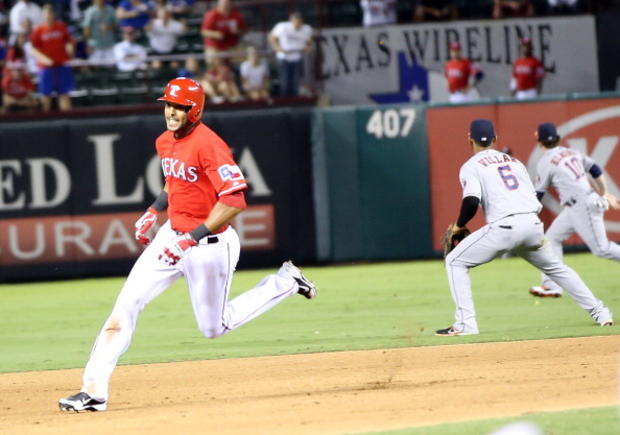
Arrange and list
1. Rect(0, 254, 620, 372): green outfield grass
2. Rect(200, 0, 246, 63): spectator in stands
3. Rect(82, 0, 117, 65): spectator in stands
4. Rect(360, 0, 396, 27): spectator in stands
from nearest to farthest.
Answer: Rect(0, 254, 620, 372): green outfield grass, Rect(200, 0, 246, 63): spectator in stands, Rect(82, 0, 117, 65): spectator in stands, Rect(360, 0, 396, 27): spectator in stands

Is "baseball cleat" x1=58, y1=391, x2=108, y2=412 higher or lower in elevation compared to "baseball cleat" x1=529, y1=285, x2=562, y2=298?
higher

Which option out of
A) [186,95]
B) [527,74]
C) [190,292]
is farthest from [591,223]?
[527,74]

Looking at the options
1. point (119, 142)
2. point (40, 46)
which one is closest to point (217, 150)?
point (119, 142)

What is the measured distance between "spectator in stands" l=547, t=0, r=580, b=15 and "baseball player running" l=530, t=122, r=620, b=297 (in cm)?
909

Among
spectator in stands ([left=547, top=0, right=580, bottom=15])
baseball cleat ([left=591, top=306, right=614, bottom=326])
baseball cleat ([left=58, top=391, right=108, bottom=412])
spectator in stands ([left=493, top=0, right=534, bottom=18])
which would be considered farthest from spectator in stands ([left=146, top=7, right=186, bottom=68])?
baseball cleat ([left=58, top=391, right=108, bottom=412])

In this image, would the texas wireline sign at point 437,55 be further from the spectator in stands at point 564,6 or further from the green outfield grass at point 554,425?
the green outfield grass at point 554,425

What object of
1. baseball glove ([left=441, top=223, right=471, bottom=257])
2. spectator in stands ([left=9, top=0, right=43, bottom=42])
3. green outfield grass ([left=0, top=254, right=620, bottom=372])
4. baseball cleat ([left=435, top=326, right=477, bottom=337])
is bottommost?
green outfield grass ([left=0, top=254, right=620, bottom=372])

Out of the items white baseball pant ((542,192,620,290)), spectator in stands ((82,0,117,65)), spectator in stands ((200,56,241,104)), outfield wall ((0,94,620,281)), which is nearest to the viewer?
white baseball pant ((542,192,620,290))

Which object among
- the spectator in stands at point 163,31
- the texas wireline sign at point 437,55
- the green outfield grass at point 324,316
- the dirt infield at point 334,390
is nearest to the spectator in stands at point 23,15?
the spectator in stands at point 163,31

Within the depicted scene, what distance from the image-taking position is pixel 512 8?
21672 millimetres

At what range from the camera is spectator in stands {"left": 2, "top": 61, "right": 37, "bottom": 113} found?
18.7 meters

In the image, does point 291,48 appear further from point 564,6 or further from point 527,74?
point 564,6

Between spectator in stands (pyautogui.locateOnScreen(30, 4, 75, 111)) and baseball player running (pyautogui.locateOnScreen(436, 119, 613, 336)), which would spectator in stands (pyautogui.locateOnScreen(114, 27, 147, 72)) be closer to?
spectator in stands (pyautogui.locateOnScreen(30, 4, 75, 111))

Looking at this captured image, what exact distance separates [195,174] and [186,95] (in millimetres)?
533
